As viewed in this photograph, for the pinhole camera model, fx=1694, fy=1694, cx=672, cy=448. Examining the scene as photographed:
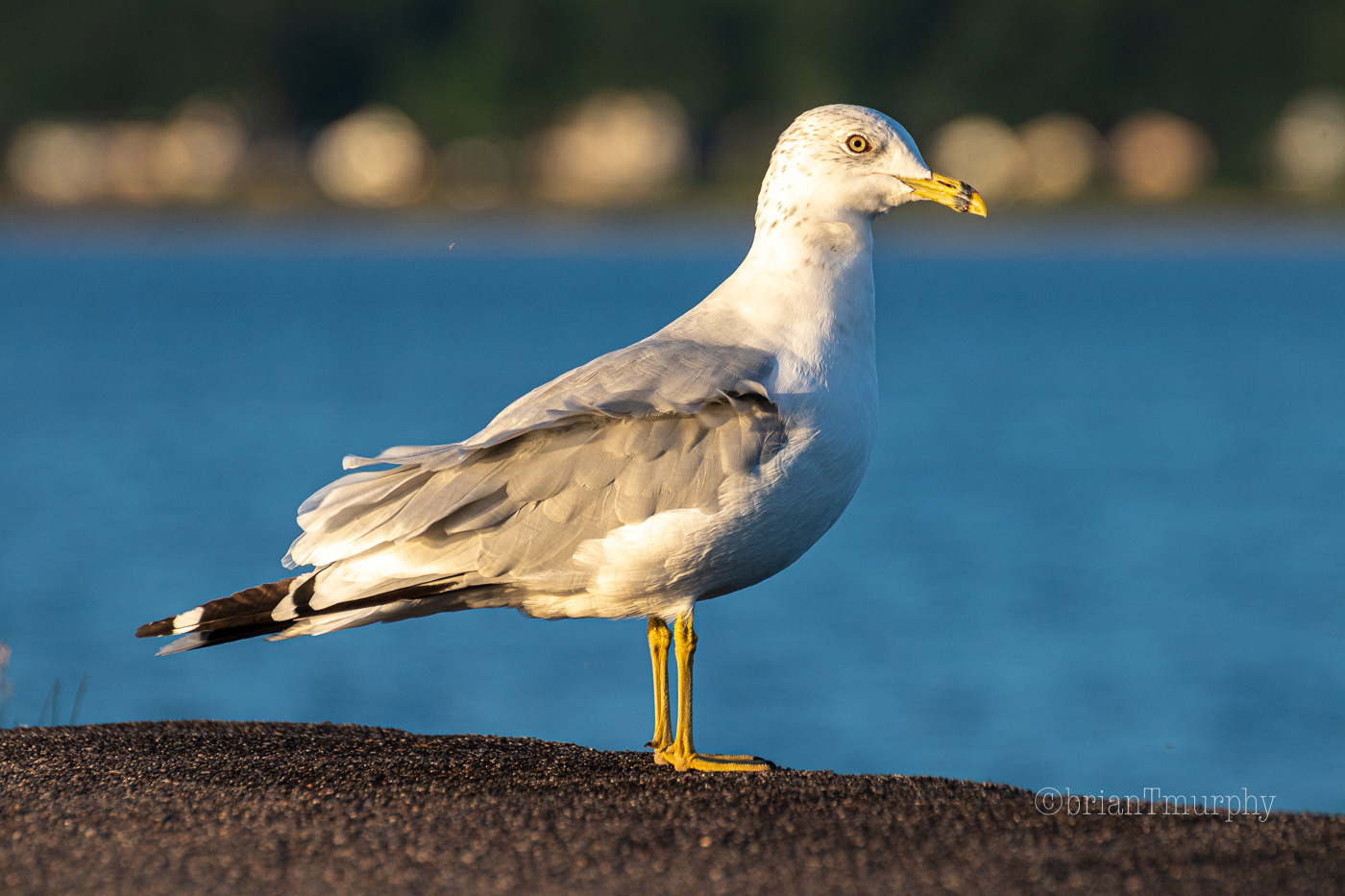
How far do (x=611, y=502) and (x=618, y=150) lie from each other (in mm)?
101869

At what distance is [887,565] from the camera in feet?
75.7

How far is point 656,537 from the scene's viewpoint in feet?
18.0

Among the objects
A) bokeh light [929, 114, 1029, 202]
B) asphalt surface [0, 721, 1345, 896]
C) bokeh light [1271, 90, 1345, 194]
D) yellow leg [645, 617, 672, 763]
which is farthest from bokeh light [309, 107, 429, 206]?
asphalt surface [0, 721, 1345, 896]

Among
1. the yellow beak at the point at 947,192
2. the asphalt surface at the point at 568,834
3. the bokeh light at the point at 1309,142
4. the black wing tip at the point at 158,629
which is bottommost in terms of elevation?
the asphalt surface at the point at 568,834

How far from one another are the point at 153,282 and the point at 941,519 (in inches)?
3741

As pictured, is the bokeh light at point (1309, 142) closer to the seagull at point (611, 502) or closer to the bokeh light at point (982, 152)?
the bokeh light at point (982, 152)

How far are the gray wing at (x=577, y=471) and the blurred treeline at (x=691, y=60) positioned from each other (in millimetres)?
84003

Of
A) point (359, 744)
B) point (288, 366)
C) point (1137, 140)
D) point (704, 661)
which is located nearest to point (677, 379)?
point (359, 744)

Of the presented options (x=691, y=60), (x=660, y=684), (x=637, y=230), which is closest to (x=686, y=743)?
(x=660, y=684)

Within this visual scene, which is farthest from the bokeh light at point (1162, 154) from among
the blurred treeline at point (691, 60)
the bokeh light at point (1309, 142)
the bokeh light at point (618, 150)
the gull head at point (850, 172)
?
the gull head at point (850, 172)

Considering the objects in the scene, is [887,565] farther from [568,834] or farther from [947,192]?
[568,834]

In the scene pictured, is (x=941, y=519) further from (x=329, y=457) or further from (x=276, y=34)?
(x=276, y=34)

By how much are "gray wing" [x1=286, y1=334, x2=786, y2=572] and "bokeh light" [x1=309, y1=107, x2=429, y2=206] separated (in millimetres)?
106695

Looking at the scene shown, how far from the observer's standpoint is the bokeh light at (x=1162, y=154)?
9712 centimetres
